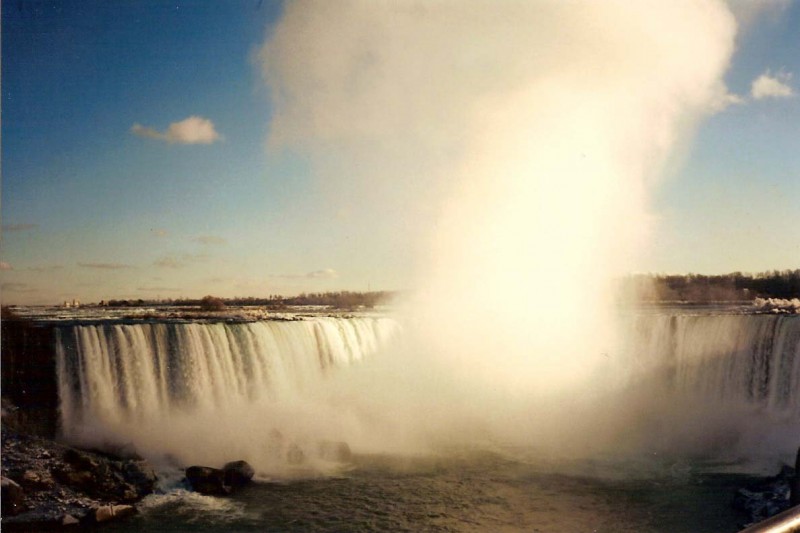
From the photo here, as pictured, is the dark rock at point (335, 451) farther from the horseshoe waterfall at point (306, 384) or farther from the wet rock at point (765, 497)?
the wet rock at point (765, 497)

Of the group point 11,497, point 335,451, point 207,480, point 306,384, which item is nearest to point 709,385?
point 335,451

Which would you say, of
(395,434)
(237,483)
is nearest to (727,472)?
(395,434)

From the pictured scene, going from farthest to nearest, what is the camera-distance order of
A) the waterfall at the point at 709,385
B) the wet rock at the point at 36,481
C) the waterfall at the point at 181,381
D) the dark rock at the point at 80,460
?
1. the waterfall at the point at 709,385
2. the waterfall at the point at 181,381
3. the dark rock at the point at 80,460
4. the wet rock at the point at 36,481

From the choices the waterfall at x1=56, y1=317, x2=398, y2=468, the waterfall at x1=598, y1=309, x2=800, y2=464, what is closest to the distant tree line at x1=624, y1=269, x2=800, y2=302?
the waterfall at x1=598, y1=309, x2=800, y2=464

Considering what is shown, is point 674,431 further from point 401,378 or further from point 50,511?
point 50,511

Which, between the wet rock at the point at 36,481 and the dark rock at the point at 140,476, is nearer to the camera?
the wet rock at the point at 36,481

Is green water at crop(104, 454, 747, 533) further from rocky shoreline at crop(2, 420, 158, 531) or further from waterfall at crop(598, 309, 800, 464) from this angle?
waterfall at crop(598, 309, 800, 464)

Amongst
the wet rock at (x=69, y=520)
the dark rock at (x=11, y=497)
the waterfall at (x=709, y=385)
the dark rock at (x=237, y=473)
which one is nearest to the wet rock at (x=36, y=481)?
the dark rock at (x=11, y=497)
